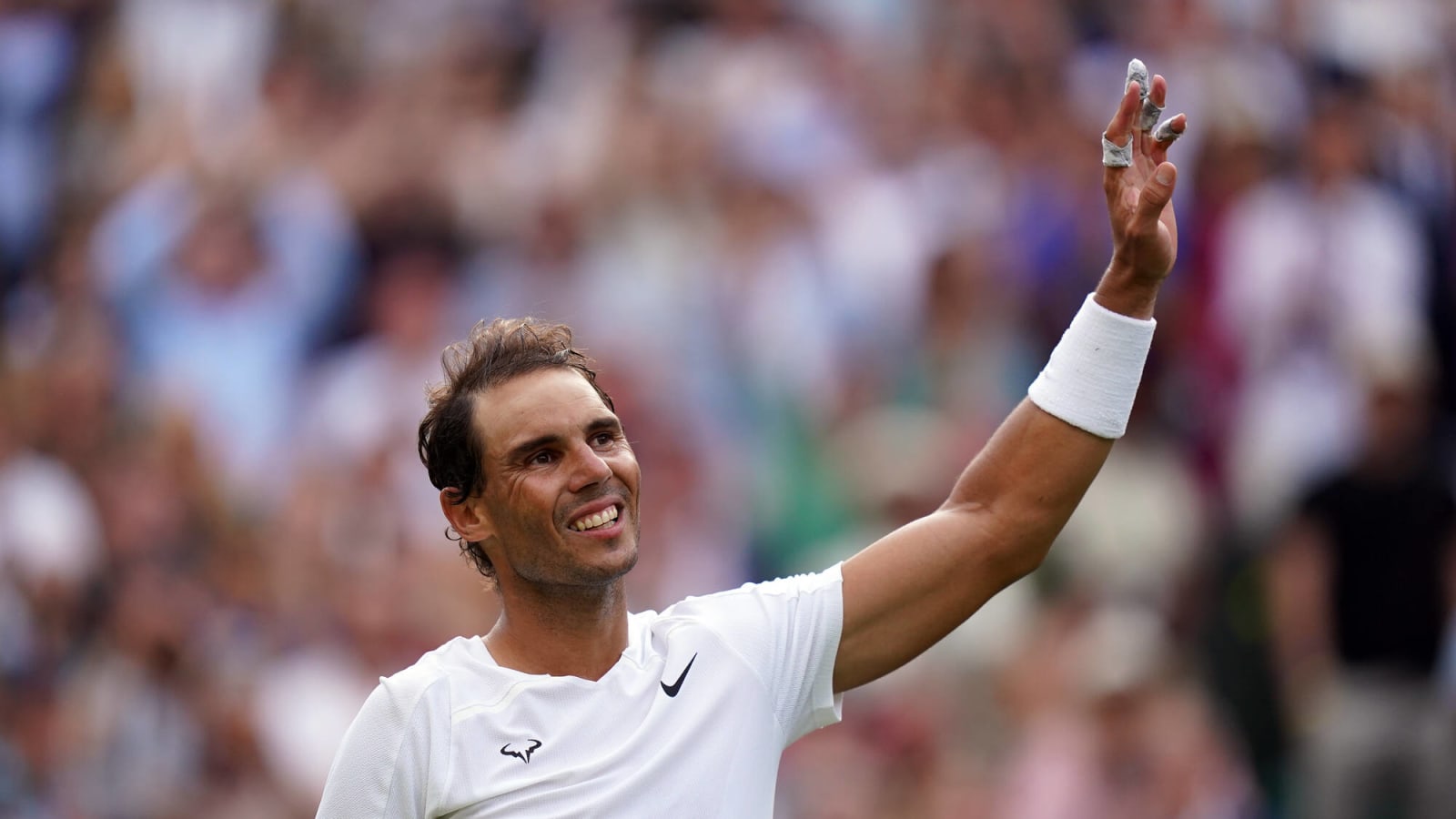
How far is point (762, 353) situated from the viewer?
31.3ft

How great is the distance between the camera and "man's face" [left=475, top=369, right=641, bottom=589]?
3793 mm

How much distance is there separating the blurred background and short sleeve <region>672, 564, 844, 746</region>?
337 centimetres

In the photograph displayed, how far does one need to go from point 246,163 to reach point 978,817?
18.1 feet

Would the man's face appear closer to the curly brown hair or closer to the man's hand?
the curly brown hair

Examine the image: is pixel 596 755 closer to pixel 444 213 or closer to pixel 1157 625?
pixel 1157 625

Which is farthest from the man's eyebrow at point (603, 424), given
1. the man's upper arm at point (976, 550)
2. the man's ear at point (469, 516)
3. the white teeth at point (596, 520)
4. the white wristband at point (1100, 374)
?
the white wristband at point (1100, 374)

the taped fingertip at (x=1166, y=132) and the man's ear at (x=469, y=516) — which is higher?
the taped fingertip at (x=1166, y=132)

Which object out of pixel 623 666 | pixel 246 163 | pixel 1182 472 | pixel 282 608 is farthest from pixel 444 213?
pixel 623 666

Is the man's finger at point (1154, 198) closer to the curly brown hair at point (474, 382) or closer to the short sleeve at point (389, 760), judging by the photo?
the curly brown hair at point (474, 382)

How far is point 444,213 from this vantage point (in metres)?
10.5

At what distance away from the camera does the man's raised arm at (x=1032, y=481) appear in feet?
12.5

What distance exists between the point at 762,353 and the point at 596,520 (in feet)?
19.0

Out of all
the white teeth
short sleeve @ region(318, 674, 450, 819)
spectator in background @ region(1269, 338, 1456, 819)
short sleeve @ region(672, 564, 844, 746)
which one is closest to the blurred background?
spectator in background @ region(1269, 338, 1456, 819)

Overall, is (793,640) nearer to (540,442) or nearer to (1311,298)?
(540,442)
